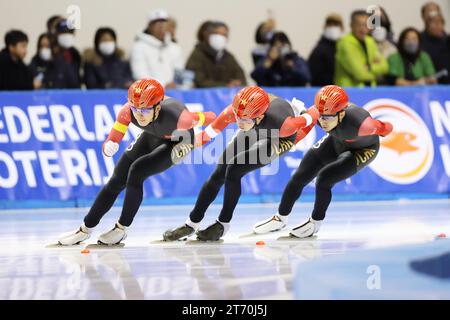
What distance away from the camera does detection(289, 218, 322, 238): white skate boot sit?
36.3ft

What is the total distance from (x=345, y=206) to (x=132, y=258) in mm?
5377

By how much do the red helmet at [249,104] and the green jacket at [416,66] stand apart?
18.1 feet

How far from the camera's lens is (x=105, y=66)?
595 inches

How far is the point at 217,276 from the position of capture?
27.5 ft

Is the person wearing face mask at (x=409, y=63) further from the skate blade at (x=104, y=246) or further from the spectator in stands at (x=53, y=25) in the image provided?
the skate blade at (x=104, y=246)

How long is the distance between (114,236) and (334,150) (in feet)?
7.95

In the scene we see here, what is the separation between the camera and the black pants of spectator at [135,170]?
10328mm

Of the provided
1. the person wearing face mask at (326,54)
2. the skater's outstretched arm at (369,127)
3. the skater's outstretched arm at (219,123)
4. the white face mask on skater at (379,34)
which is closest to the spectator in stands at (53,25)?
the person wearing face mask at (326,54)

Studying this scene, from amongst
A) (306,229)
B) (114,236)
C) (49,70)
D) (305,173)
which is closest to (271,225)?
(306,229)

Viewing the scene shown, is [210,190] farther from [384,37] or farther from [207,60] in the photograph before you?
[384,37]

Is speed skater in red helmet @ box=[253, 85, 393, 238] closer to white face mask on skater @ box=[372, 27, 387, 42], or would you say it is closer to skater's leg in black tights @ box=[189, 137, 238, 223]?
skater's leg in black tights @ box=[189, 137, 238, 223]

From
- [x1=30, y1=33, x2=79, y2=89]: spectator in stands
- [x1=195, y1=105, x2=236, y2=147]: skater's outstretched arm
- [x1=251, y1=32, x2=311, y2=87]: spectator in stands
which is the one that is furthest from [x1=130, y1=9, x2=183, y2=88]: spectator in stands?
[x1=195, y1=105, x2=236, y2=147]: skater's outstretched arm
